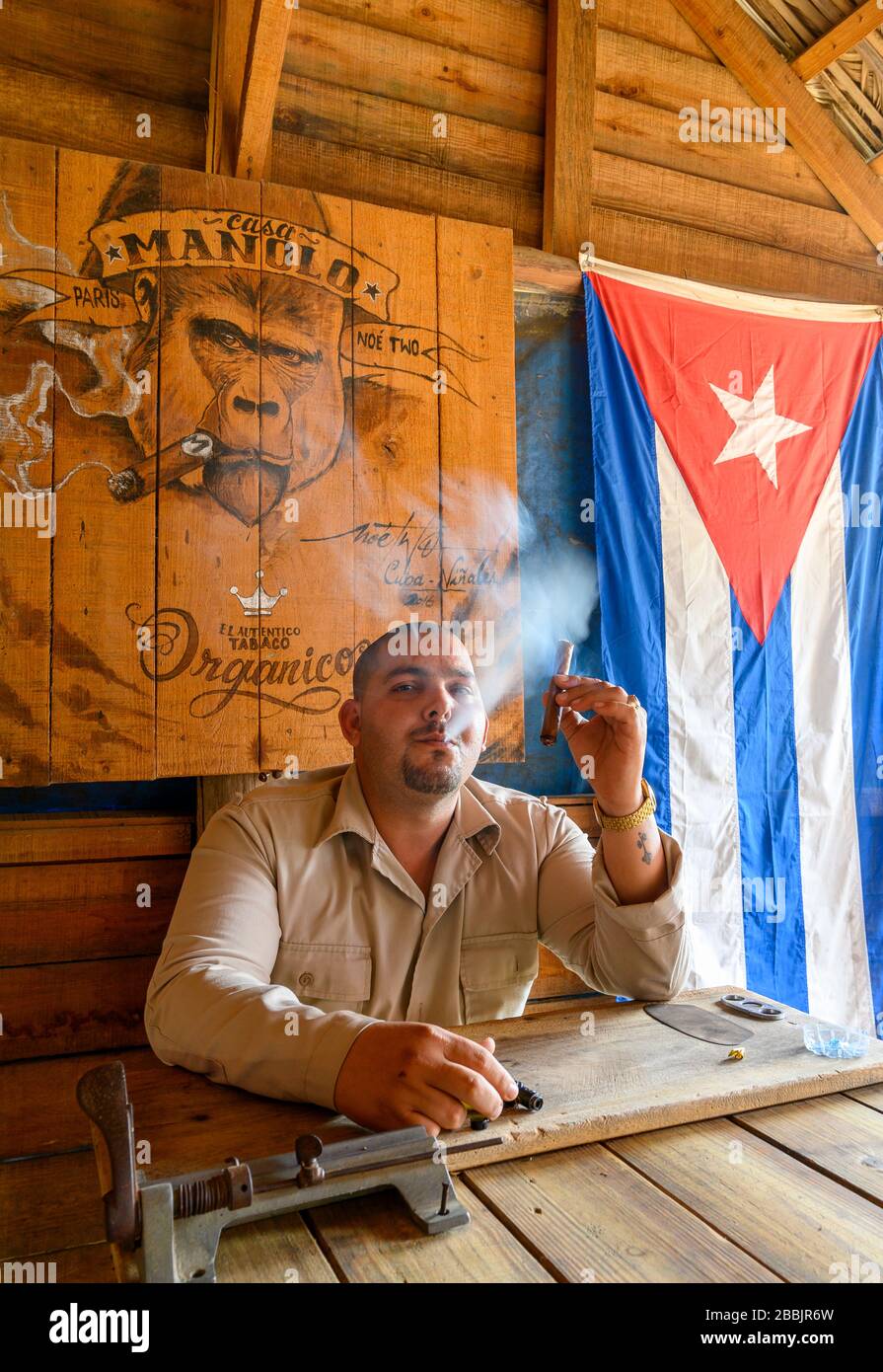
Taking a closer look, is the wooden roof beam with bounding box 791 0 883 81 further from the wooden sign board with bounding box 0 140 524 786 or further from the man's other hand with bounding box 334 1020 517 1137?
the man's other hand with bounding box 334 1020 517 1137

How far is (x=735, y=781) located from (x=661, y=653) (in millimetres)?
667

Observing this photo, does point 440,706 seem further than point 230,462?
No

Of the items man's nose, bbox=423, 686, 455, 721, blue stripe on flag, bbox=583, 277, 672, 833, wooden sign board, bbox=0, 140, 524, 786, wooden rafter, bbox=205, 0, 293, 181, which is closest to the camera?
man's nose, bbox=423, 686, 455, 721

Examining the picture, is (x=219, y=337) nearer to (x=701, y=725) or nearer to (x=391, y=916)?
(x=391, y=916)

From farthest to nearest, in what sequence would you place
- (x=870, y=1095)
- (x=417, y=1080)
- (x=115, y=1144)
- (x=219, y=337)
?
(x=219, y=337) → (x=870, y=1095) → (x=417, y=1080) → (x=115, y=1144)

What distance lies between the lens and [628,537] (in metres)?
3.88

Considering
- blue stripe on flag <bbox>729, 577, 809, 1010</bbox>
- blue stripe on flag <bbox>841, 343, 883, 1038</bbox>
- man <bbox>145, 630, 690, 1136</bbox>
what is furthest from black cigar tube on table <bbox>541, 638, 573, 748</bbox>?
blue stripe on flag <bbox>841, 343, 883, 1038</bbox>

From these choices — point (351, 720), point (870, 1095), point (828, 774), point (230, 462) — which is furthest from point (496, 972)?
point (828, 774)

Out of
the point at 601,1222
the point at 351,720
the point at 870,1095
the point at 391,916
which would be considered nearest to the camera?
the point at 601,1222

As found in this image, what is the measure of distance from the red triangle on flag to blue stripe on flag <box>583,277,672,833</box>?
0.09m

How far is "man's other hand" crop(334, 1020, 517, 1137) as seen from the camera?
1270 mm

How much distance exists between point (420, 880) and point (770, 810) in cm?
247

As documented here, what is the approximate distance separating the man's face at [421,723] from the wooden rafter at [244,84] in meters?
2.02
